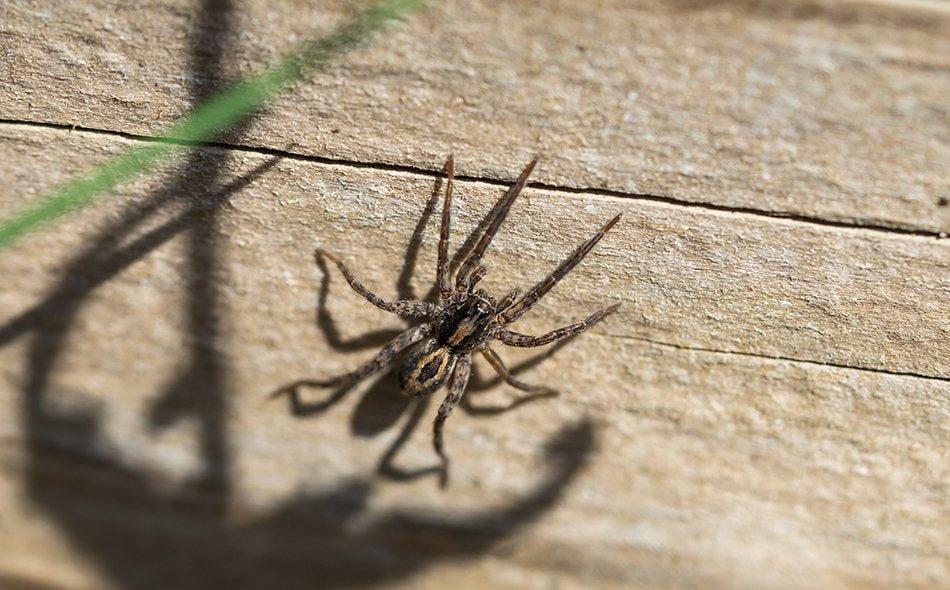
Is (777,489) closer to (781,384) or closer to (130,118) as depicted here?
(781,384)

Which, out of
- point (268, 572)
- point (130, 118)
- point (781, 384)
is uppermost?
point (130, 118)

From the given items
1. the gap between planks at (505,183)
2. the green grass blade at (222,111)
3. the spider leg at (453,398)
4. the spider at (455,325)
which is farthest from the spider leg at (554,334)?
the green grass blade at (222,111)

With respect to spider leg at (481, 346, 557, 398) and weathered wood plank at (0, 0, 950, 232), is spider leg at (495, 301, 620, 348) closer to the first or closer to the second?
spider leg at (481, 346, 557, 398)

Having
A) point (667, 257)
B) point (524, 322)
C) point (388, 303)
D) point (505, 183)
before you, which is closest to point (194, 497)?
point (388, 303)

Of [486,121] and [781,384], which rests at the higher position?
[486,121]

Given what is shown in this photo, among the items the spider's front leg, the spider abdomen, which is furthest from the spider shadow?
the spider abdomen

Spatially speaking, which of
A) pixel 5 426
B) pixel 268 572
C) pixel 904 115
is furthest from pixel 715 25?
pixel 5 426
